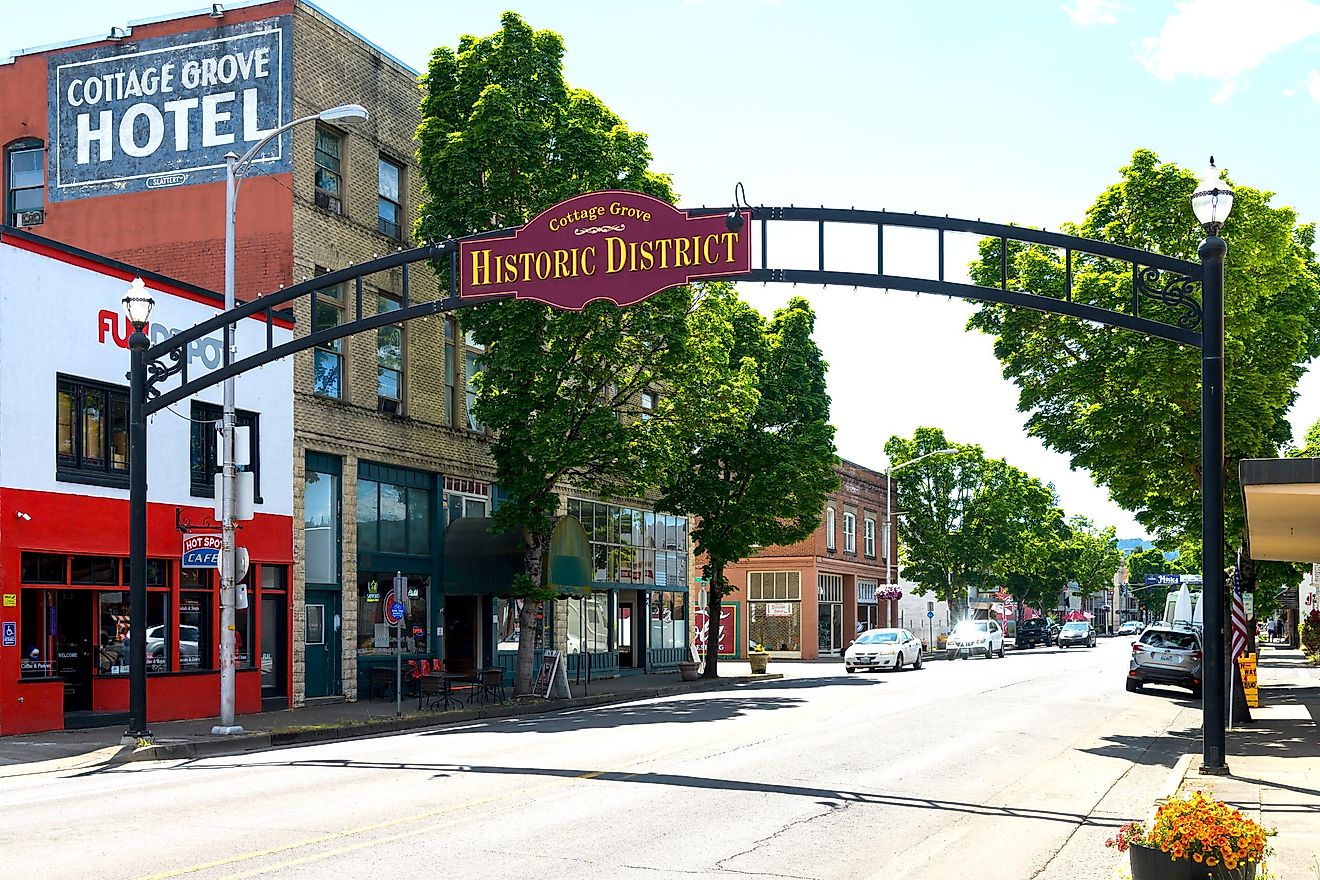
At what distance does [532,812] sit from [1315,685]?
30242mm

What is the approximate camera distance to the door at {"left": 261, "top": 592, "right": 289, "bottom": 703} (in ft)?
89.4

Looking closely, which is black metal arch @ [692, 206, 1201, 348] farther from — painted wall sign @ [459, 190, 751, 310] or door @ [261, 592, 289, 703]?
door @ [261, 592, 289, 703]

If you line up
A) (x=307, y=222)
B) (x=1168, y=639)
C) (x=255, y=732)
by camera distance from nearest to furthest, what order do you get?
(x=255, y=732) < (x=307, y=222) < (x=1168, y=639)

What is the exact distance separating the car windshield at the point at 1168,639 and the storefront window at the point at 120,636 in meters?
22.6

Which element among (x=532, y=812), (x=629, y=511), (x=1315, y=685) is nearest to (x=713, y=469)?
(x=629, y=511)

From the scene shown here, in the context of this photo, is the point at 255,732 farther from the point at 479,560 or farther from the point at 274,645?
the point at 479,560

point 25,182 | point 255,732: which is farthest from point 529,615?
point 25,182

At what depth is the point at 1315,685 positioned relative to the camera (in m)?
36.5

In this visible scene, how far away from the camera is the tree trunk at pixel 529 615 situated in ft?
99.5

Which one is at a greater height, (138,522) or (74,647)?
(138,522)

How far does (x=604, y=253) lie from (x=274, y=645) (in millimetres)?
13024

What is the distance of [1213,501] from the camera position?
1515 cm

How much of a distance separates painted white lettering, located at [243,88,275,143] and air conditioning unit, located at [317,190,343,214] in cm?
174

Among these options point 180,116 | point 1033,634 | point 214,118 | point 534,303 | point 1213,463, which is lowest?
point 1033,634
